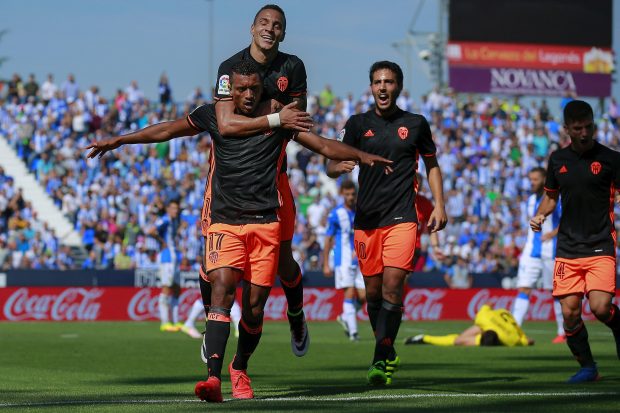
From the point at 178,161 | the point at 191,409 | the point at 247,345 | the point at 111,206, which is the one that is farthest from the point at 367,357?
the point at 178,161

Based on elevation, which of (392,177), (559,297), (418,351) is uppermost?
(392,177)

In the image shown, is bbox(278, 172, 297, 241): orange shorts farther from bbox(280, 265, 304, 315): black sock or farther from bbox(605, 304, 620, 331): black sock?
bbox(605, 304, 620, 331): black sock

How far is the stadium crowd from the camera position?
3316 centimetres

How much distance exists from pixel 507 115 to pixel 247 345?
38834 mm

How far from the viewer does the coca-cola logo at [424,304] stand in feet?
97.9

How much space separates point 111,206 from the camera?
3522 cm

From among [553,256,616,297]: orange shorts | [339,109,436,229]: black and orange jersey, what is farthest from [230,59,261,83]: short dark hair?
[553,256,616,297]: orange shorts

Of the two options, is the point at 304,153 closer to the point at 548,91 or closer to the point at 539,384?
the point at 548,91

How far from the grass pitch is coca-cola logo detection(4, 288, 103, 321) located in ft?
22.6

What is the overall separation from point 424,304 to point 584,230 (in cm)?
1881

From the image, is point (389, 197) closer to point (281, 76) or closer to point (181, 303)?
point (281, 76)

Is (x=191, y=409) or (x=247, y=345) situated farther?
(x=247, y=345)

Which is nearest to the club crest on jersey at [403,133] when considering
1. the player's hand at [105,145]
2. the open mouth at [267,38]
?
the open mouth at [267,38]

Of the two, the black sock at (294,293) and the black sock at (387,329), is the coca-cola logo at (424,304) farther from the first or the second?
the black sock at (294,293)
